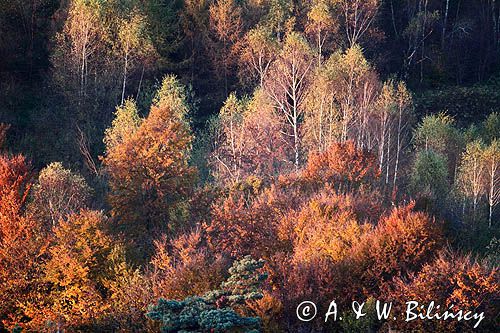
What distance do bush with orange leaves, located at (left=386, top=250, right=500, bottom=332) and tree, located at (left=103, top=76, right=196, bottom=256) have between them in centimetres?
1451

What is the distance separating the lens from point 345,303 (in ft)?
119

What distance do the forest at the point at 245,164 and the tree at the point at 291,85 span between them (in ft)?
0.58

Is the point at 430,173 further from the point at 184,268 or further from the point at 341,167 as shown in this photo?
the point at 184,268

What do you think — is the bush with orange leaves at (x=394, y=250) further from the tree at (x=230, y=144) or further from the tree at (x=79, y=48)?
the tree at (x=79, y=48)

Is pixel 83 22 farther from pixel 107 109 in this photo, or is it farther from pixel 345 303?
pixel 345 303

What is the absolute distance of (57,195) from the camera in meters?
49.3

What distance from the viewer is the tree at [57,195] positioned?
155ft

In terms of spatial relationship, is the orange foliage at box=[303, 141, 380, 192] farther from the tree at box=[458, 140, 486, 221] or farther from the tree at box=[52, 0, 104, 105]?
the tree at box=[52, 0, 104, 105]

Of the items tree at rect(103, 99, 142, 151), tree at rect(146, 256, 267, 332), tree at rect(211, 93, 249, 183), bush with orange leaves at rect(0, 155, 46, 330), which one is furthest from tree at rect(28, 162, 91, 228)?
tree at rect(146, 256, 267, 332)

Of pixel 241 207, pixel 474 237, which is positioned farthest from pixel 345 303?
pixel 474 237

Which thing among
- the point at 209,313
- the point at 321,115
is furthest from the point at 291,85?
the point at 209,313

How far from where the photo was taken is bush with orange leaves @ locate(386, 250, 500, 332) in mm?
34469
